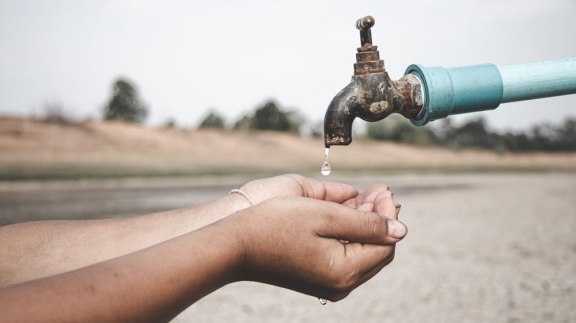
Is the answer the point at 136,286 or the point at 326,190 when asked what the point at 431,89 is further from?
the point at 136,286

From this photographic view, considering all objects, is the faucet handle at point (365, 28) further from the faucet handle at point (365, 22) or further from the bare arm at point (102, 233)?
the bare arm at point (102, 233)

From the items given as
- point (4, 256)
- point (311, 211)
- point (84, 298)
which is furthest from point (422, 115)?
point (4, 256)

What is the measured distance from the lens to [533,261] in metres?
6.62

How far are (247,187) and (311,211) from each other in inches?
31.8

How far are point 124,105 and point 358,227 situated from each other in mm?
56800

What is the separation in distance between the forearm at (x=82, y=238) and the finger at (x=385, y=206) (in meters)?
0.70

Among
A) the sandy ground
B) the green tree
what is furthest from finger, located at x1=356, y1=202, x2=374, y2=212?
the green tree

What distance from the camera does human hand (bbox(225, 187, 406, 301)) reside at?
175 cm

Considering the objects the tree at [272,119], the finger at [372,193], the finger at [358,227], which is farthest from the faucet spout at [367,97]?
the tree at [272,119]

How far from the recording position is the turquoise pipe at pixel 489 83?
1.80m

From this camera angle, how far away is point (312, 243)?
1841 millimetres

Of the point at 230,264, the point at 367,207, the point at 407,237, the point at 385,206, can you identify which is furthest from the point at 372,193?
the point at 407,237

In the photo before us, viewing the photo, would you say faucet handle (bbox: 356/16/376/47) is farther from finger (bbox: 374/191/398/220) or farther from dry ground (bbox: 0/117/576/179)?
dry ground (bbox: 0/117/576/179)

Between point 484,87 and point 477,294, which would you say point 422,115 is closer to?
point 484,87
